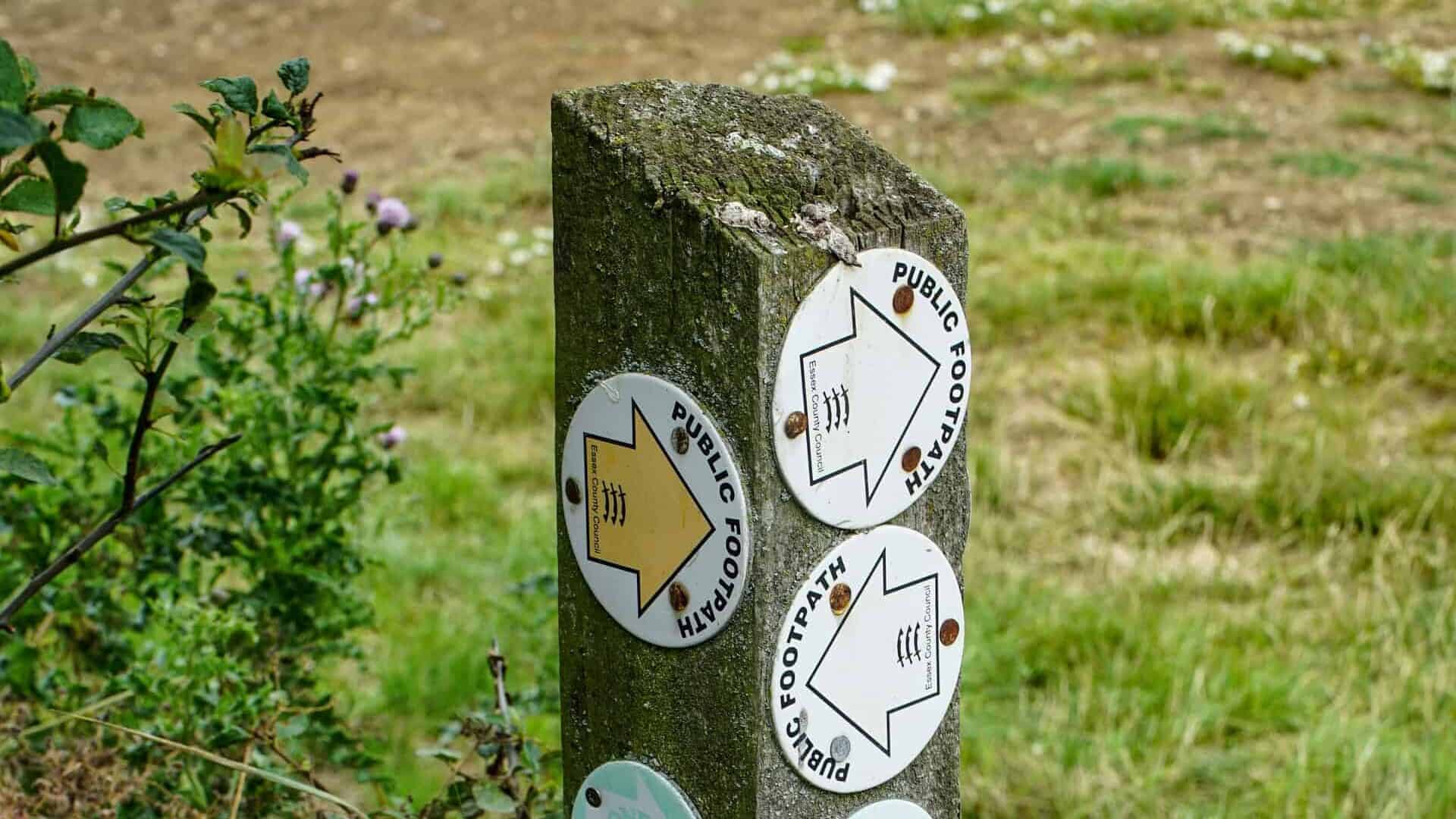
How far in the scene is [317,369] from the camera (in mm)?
2541

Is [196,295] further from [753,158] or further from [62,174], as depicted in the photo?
[753,158]

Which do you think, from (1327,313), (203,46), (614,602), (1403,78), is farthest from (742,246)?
(203,46)

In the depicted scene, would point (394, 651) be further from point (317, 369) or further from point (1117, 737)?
point (1117, 737)

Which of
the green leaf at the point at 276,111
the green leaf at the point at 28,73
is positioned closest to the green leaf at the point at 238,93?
the green leaf at the point at 276,111

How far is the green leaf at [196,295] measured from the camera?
1.24 metres

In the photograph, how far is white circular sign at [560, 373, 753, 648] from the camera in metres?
1.32

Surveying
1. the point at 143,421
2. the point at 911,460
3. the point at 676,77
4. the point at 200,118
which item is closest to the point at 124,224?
the point at 200,118

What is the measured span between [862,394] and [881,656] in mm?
256

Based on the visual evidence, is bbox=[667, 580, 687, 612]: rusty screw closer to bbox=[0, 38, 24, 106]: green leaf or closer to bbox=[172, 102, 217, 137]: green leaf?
bbox=[172, 102, 217, 137]: green leaf

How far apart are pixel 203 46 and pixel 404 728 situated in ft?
21.6

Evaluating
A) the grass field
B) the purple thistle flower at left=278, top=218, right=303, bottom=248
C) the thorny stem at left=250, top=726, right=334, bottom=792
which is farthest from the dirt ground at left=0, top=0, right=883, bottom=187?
the thorny stem at left=250, top=726, right=334, bottom=792

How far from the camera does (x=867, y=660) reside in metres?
1.42

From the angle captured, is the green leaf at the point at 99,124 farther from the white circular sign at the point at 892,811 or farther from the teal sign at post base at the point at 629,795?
the white circular sign at the point at 892,811

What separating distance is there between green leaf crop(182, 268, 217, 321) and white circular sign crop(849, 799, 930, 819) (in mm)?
745
